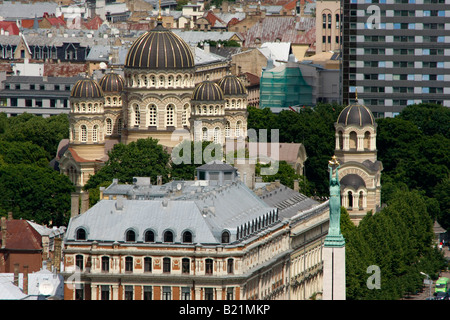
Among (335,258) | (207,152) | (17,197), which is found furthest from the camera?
(207,152)

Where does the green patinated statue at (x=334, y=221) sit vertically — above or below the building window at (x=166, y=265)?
above

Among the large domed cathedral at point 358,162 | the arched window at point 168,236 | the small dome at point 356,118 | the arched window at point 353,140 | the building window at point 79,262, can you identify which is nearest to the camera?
the building window at point 79,262

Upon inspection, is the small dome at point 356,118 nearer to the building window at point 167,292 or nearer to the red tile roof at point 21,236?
the red tile roof at point 21,236

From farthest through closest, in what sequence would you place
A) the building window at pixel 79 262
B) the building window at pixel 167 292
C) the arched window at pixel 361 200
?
the arched window at pixel 361 200
the building window at pixel 79 262
the building window at pixel 167 292

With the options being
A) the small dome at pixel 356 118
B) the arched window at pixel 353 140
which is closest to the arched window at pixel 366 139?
the arched window at pixel 353 140

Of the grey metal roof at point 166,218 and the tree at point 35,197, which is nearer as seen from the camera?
the grey metal roof at point 166,218
